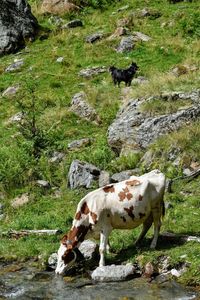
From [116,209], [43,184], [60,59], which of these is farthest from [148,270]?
[60,59]

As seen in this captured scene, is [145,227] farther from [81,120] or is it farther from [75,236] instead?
[81,120]

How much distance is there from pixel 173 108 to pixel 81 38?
51.8ft

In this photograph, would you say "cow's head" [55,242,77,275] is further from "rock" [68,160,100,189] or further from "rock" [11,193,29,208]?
"rock" [11,193,29,208]

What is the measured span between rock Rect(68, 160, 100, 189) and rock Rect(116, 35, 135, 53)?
46.1 feet

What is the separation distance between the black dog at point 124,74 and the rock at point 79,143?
17.9 feet

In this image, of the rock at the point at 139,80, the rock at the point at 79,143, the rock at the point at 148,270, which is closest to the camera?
the rock at the point at 148,270

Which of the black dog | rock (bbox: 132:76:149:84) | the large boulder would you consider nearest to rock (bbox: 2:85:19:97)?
the black dog

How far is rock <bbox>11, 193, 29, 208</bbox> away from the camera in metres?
Answer: 19.7

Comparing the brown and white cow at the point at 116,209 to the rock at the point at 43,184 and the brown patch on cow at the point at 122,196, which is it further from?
the rock at the point at 43,184

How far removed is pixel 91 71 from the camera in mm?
31078

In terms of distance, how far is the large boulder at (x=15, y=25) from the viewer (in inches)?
1435

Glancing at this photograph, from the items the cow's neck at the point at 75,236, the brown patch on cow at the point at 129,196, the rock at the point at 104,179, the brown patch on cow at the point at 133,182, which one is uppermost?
the brown patch on cow at the point at 133,182

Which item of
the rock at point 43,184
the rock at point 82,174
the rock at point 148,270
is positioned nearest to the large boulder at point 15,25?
the rock at point 43,184

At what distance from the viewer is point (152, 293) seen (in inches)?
470
